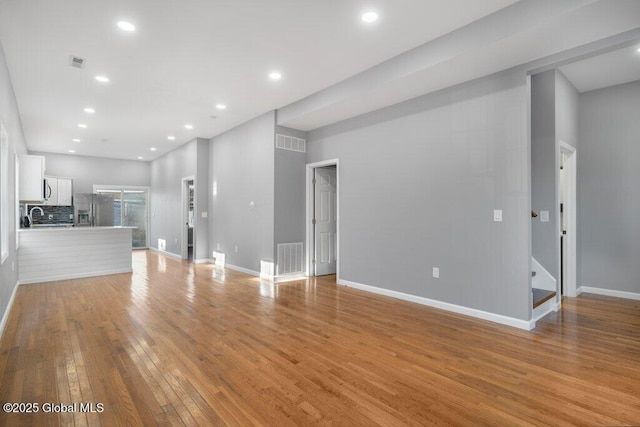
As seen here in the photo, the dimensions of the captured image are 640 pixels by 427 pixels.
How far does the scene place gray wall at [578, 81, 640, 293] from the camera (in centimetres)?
449

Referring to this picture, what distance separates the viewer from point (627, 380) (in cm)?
239

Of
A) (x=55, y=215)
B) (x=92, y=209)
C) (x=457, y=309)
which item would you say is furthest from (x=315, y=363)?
(x=92, y=209)

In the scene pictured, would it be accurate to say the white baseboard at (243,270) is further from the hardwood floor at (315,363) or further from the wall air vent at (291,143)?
the wall air vent at (291,143)

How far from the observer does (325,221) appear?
21.1 ft

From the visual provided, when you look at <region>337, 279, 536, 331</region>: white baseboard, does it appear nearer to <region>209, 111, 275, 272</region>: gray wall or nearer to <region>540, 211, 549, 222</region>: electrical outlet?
<region>540, 211, 549, 222</region>: electrical outlet

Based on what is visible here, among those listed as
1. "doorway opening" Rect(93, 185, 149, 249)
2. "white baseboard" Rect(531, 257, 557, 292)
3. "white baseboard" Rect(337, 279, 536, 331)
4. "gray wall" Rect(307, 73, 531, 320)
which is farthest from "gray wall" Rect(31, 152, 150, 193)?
"white baseboard" Rect(531, 257, 557, 292)

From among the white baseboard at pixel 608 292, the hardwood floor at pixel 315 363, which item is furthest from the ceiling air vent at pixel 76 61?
the white baseboard at pixel 608 292

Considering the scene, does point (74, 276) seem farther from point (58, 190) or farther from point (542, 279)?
point (542, 279)

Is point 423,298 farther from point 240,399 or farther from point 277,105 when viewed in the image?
point 277,105

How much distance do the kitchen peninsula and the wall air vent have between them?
376 centimetres

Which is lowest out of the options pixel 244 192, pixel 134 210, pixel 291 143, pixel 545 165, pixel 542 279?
pixel 542 279

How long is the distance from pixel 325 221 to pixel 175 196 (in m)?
5.16

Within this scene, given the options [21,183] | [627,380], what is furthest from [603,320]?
[21,183]

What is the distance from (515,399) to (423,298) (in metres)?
2.23
